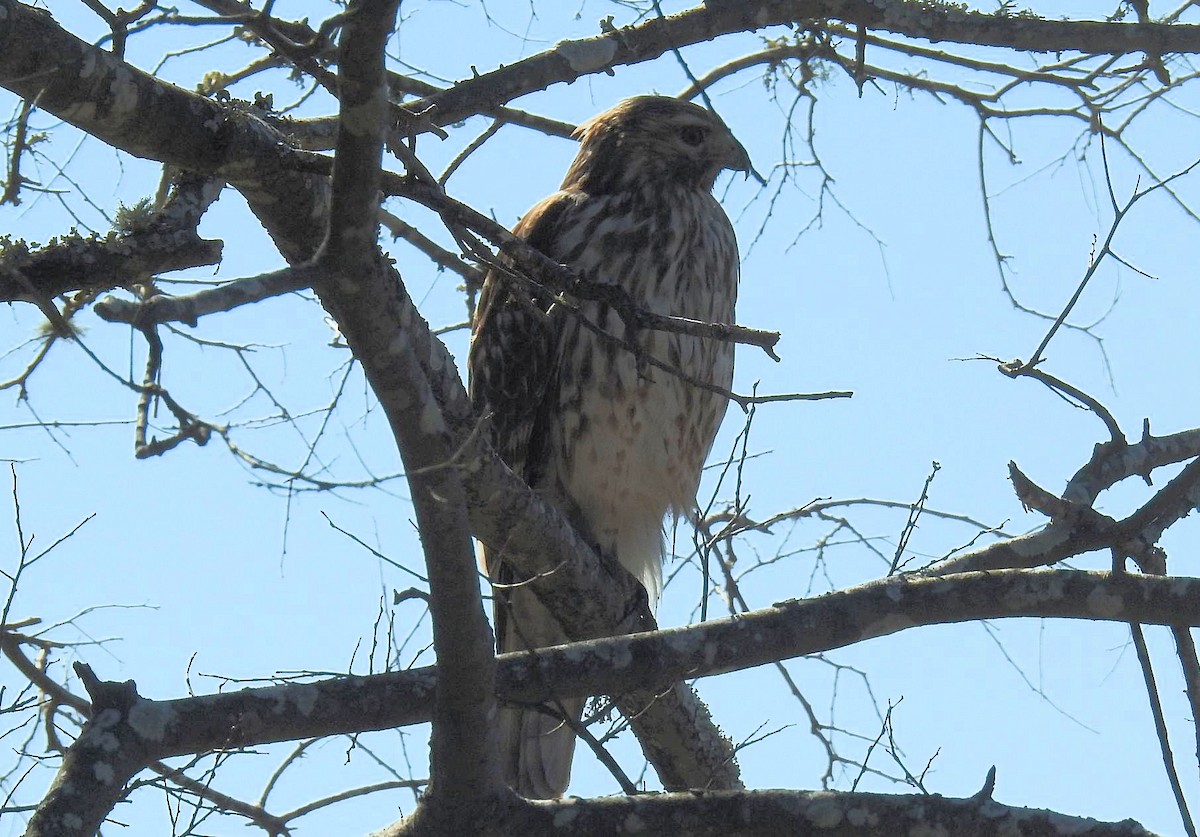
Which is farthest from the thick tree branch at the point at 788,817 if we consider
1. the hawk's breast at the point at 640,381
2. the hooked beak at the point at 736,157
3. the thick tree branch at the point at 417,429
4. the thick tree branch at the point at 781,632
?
the hooked beak at the point at 736,157

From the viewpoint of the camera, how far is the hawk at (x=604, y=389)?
451 centimetres

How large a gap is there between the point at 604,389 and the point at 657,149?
1110 mm

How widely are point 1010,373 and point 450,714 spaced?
Result: 5.00 ft

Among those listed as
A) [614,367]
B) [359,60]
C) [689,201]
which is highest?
[689,201]

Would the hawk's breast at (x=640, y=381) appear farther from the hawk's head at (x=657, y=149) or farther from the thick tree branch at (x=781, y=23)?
the thick tree branch at (x=781, y=23)

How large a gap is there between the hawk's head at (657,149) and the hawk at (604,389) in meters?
0.06

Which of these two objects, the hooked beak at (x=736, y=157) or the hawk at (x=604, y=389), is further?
the hooked beak at (x=736, y=157)

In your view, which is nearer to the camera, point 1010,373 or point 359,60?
point 359,60

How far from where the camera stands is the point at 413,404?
7.81 ft

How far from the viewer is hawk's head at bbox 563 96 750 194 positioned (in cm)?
514

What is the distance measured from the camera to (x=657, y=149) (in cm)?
520

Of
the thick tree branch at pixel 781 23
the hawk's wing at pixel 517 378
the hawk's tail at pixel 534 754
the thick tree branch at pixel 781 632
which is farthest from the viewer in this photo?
the hawk's wing at pixel 517 378

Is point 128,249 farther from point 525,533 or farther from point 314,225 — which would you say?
point 525,533

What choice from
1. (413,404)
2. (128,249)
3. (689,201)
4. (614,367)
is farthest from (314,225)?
(689,201)
